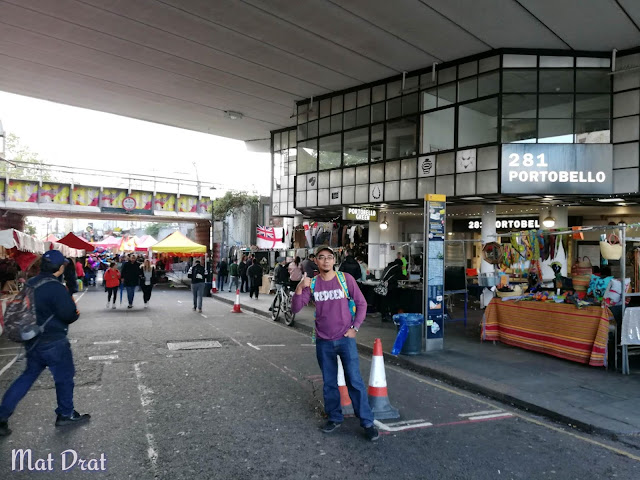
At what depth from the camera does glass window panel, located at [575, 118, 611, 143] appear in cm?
1450

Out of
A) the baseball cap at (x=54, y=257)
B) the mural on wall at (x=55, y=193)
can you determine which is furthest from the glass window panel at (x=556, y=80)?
the mural on wall at (x=55, y=193)

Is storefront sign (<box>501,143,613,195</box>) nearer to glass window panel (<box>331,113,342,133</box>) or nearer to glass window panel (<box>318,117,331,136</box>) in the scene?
glass window panel (<box>331,113,342,133</box>)

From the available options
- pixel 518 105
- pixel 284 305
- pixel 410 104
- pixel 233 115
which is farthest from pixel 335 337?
pixel 233 115

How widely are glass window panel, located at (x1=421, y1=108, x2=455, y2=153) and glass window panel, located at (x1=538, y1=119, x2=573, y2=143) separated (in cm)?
279

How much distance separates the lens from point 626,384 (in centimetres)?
697

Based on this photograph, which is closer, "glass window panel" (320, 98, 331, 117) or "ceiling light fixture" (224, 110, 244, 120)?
"glass window panel" (320, 98, 331, 117)

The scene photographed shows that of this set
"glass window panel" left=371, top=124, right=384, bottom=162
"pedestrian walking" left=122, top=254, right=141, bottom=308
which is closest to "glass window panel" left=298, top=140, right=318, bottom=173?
"glass window panel" left=371, top=124, right=384, bottom=162

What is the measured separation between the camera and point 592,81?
14.7 meters

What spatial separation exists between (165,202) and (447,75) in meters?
22.1

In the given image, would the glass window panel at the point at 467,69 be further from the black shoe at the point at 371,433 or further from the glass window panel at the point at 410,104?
the black shoe at the point at 371,433

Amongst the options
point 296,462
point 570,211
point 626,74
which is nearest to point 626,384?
point 296,462

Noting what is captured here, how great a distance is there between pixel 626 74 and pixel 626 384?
443 inches

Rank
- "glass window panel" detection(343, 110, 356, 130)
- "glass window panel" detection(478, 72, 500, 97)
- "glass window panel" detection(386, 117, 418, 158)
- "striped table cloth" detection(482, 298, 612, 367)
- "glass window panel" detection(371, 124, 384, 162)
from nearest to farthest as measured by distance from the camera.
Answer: "striped table cloth" detection(482, 298, 612, 367) < "glass window panel" detection(478, 72, 500, 97) < "glass window panel" detection(386, 117, 418, 158) < "glass window panel" detection(371, 124, 384, 162) < "glass window panel" detection(343, 110, 356, 130)

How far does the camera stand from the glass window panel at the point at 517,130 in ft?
47.9
